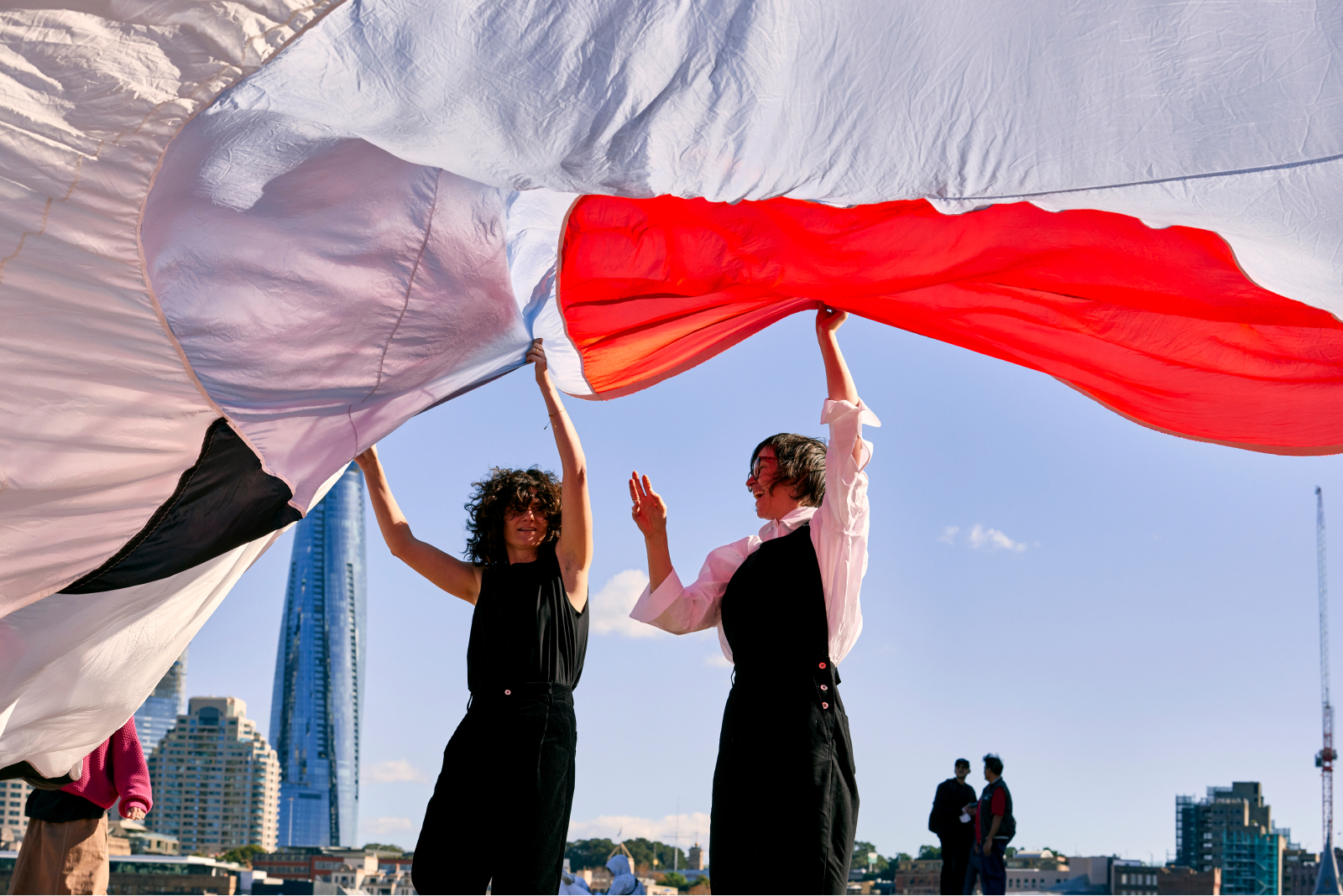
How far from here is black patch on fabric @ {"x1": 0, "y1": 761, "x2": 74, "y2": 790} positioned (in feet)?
11.5

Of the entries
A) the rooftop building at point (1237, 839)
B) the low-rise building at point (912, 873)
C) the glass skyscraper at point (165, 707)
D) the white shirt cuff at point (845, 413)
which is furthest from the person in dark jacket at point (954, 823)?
the glass skyscraper at point (165, 707)

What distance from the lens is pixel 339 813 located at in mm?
99000

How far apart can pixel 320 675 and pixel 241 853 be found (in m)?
19.4

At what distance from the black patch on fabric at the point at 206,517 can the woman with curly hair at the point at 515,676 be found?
360 millimetres

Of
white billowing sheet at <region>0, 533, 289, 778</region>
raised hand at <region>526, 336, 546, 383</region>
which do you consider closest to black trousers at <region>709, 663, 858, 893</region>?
raised hand at <region>526, 336, 546, 383</region>

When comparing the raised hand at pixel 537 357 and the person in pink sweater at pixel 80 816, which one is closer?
the raised hand at pixel 537 357

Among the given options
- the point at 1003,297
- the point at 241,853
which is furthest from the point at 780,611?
the point at 241,853

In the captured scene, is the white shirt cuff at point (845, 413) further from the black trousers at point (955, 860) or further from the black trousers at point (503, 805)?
the black trousers at point (955, 860)

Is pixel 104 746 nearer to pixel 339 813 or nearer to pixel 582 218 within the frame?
pixel 582 218

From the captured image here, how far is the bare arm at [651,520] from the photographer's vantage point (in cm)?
292

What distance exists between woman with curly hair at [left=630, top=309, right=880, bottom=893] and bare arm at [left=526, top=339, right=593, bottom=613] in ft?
0.70

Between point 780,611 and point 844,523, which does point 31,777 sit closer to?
point 780,611

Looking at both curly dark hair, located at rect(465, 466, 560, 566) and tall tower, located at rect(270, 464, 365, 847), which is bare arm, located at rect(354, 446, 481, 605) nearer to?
curly dark hair, located at rect(465, 466, 560, 566)

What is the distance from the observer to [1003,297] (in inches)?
118
